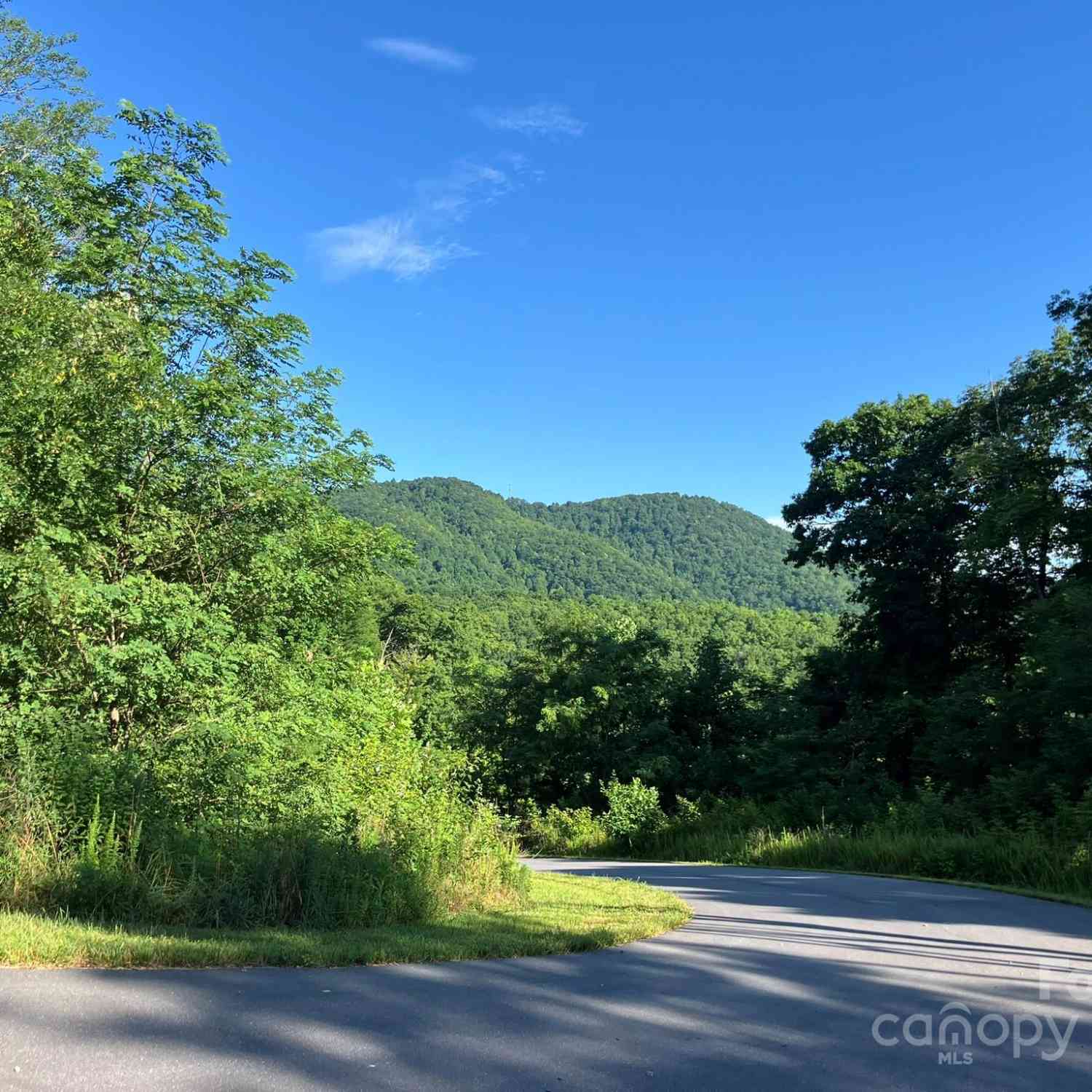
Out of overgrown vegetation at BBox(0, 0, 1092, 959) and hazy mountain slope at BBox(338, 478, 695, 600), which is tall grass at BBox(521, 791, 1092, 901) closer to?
overgrown vegetation at BBox(0, 0, 1092, 959)

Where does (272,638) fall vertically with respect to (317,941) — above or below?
above

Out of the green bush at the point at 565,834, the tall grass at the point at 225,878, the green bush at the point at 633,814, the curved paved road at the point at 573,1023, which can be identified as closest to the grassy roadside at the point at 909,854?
the green bush at the point at 633,814

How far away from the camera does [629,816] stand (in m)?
Answer: 27.8

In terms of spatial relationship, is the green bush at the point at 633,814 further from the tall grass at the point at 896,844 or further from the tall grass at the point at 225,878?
the tall grass at the point at 225,878

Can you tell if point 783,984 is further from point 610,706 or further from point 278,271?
point 610,706

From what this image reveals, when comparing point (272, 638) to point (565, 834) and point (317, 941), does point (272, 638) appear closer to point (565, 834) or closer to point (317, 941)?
point (317, 941)

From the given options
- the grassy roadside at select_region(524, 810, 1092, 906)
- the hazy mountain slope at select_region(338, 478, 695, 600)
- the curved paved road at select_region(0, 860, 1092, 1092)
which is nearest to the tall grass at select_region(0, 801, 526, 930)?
the curved paved road at select_region(0, 860, 1092, 1092)

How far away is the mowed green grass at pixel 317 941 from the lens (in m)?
5.20

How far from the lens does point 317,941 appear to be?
19.9 ft

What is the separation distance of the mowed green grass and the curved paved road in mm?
258

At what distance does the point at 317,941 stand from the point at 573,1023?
2.46 metres

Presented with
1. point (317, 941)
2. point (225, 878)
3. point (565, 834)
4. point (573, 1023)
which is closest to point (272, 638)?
point (225, 878)

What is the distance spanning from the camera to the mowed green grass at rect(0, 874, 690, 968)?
520 centimetres

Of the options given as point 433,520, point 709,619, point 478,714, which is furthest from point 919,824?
point 433,520
